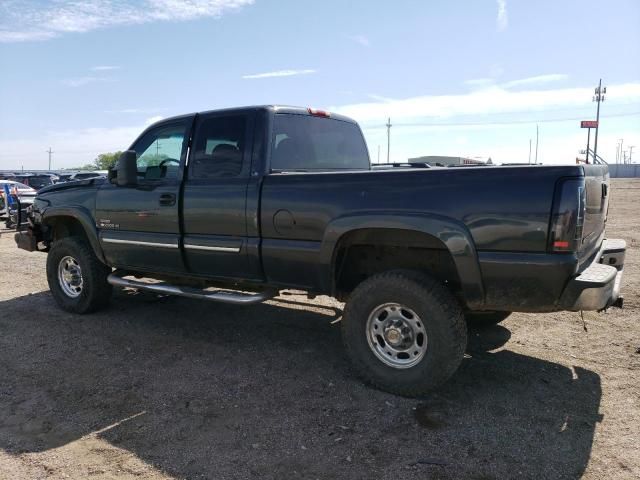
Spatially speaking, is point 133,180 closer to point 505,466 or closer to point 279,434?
point 279,434

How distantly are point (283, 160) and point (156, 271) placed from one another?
5.95ft

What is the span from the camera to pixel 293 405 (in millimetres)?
3738

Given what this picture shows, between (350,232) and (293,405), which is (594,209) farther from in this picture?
(293,405)

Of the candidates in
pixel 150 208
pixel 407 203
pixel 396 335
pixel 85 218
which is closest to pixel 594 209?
pixel 407 203

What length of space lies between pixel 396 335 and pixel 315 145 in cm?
210

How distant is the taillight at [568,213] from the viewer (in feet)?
10.3

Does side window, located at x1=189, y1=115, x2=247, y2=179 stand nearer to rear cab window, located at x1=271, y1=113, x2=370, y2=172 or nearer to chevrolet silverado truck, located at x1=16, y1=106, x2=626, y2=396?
chevrolet silverado truck, located at x1=16, y1=106, x2=626, y2=396

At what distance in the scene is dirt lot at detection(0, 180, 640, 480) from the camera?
3021 mm

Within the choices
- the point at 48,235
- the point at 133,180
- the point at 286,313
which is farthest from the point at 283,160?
the point at 48,235

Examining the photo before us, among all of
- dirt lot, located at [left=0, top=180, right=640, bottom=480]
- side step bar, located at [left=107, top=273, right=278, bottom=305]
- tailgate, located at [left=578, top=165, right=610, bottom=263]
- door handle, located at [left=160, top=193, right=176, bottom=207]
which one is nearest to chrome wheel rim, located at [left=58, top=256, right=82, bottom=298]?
dirt lot, located at [left=0, top=180, right=640, bottom=480]

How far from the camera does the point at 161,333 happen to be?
17.7ft

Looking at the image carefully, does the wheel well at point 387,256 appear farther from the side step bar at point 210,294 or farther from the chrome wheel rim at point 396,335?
the side step bar at point 210,294

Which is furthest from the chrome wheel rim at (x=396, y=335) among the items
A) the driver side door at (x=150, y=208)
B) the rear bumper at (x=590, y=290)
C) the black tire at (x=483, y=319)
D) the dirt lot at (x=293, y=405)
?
the driver side door at (x=150, y=208)

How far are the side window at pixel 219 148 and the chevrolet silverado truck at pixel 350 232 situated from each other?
0.04 ft
